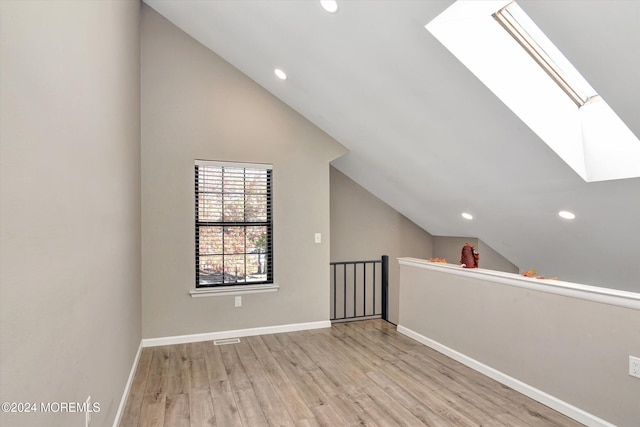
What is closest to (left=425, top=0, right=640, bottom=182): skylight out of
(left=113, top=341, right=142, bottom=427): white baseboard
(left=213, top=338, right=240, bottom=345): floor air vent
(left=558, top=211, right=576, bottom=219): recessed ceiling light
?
(left=558, top=211, right=576, bottom=219): recessed ceiling light

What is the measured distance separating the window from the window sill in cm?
6

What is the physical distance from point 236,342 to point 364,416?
6.59ft

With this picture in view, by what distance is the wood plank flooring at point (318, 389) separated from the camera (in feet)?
8.30

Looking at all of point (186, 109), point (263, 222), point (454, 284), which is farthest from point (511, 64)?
point (186, 109)

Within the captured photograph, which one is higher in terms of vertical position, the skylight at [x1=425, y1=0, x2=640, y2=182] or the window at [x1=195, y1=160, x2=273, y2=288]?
the skylight at [x1=425, y1=0, x2=640, y2=182]

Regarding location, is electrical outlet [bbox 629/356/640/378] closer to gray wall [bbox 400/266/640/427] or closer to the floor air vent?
gray wall [bbox 400/266/640/427]

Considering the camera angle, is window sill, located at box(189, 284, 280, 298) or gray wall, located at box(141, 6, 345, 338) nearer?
gray wall, located at box(141, 6, 345, 338)

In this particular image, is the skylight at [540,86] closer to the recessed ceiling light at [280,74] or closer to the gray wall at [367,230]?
the recessed ceiling light at [280,74]

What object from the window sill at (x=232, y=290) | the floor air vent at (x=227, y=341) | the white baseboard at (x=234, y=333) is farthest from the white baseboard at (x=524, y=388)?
the floor air vent at (x=227, y=341)

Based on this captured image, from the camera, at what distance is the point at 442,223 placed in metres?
5.38

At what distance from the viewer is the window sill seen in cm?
415

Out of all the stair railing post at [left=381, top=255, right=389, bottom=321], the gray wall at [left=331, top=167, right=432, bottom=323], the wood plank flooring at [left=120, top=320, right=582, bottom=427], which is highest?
the gray wall at [left=331, top=167, right=432, bottom=323]

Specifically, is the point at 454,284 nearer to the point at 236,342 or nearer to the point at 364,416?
the point at 364,416

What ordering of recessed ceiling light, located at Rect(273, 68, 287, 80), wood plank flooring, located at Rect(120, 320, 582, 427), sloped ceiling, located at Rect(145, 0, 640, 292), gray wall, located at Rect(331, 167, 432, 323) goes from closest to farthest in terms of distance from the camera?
sloped ceiling, located at Rect(145, 0, 640, 292), wood plank flooring, located at Rect(120, 320, 582, 427), recessed ceiling light, located at Rect(273, 68, 287, 80), gray wall, located at Rect(331, 167, 432, 323)
